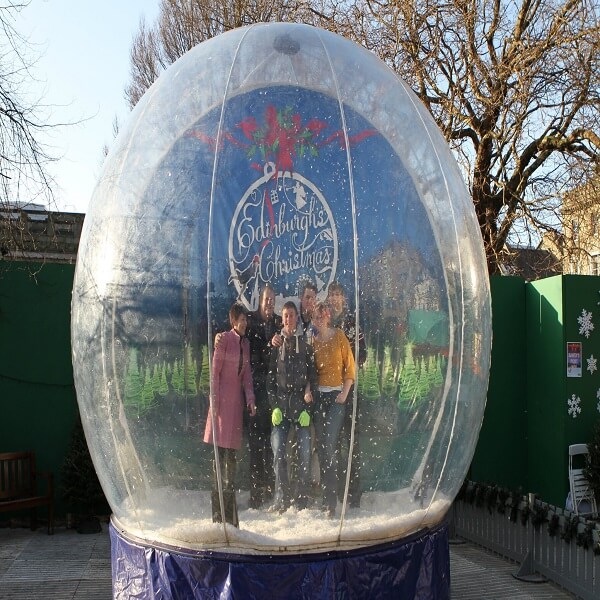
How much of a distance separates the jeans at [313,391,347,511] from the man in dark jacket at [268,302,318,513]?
49 mm

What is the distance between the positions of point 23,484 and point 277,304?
5.39 metres

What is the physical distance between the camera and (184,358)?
3.48 meters

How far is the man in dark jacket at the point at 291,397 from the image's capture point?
11.0ft

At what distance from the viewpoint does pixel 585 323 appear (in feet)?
26.1

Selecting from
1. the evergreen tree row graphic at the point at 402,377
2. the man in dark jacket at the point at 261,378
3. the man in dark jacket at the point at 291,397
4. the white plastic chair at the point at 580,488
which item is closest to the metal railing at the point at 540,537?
the white plastic chair at the point at 580,488

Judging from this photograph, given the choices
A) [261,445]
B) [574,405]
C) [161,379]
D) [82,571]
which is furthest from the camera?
[574,405]

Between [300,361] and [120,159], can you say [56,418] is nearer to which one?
[120,159]

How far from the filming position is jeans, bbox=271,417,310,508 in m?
3.37

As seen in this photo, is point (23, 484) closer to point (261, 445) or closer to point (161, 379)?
point (161, 379)

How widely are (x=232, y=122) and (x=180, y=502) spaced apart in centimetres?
181

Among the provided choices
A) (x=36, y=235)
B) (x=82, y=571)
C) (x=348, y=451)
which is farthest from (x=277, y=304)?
(x=36, y=235)

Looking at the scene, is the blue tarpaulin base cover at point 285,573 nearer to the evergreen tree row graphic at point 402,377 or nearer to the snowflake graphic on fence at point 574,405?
the evergreen tree row graphic at point 402,377

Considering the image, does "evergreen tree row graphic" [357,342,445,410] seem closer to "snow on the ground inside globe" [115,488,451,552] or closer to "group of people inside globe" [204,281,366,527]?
"group of people inside globe" [204,281,366,527]

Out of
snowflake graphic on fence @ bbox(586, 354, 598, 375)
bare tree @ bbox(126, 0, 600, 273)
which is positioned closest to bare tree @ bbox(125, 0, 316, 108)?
bare tree @ bbox(126, 0, 600, 273)
